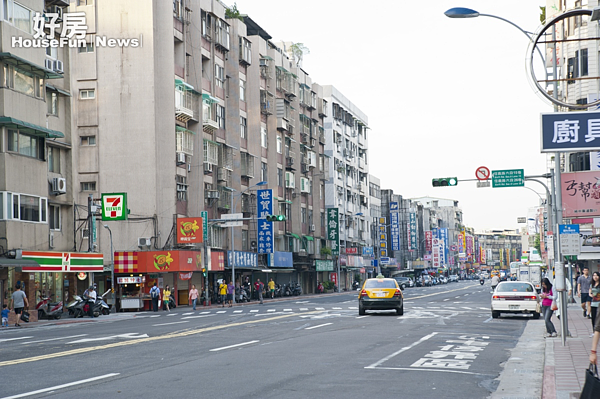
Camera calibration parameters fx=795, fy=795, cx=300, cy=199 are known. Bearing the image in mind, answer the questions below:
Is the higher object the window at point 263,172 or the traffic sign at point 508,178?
the window at point 263,172

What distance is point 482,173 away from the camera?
3834 centimetres

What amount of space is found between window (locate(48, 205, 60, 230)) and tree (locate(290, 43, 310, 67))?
50.0 metres

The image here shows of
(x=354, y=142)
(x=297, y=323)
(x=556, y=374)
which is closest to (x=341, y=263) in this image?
(x=354, y=142)

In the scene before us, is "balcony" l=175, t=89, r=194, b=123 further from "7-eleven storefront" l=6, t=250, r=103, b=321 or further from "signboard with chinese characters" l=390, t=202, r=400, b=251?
"signboard with chinese characters" l=390, t=202, r=400, b=251

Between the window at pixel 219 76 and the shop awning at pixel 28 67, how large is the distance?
22.8m

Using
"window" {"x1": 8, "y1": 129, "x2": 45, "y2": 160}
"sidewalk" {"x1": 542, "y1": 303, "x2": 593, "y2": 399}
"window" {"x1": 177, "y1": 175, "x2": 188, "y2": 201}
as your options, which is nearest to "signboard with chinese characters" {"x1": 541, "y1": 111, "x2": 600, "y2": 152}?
"sidewalk" {"x1": 542, "y1": 303, "x2": 593, "y2": 399}

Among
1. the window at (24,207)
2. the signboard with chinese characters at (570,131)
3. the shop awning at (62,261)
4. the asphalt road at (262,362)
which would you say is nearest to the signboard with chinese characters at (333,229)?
the shop awning at (62,261)

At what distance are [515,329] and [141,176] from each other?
31642 millimetres

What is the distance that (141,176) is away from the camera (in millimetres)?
51688

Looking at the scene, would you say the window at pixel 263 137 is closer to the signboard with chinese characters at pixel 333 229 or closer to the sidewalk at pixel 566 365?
the signboard with chinese characters at pixel 333 229

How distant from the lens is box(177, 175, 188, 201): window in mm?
54000

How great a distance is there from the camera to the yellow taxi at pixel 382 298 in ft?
109

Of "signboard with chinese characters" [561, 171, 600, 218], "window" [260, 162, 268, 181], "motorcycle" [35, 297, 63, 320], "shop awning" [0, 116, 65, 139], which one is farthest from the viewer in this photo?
"window" [260, 162, 268, 181]

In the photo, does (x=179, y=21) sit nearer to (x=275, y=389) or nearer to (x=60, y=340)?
(x=60, y=340)
